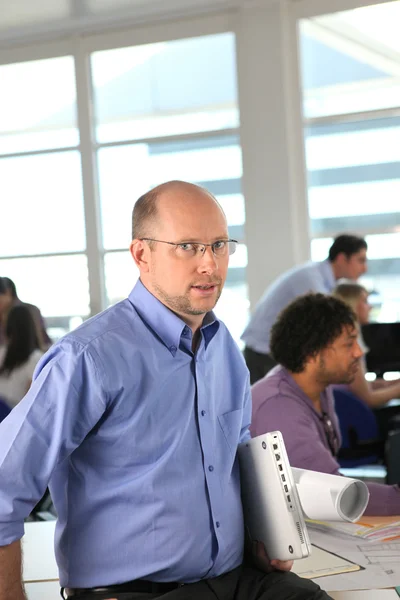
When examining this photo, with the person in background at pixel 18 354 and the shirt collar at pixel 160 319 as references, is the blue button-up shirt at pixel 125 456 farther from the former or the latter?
the person in background at pixel 18 354

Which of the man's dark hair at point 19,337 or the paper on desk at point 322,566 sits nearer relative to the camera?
the paper on desk at point 322,566

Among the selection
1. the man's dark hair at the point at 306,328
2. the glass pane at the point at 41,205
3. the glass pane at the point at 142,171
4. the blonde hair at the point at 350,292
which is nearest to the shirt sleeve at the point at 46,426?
the man's dark hair at the point at 306,328

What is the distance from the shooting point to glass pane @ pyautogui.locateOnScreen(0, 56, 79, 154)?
22.8ft

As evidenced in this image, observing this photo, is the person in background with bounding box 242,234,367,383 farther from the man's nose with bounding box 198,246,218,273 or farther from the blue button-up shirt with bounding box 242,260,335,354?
the man's nose with bounding box 198,246,218,273

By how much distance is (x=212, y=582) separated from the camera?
1465 mm

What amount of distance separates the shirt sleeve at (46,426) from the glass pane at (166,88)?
210 inches

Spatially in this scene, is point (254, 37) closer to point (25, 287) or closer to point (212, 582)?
point (25, 287)

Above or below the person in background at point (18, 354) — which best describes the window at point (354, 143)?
above

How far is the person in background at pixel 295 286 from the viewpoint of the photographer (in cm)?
471

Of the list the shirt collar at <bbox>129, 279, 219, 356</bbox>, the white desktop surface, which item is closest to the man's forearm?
the white desktop surface

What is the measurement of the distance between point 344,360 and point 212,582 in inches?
44.3

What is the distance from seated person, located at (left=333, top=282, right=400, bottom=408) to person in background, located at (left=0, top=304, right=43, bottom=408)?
1.64m

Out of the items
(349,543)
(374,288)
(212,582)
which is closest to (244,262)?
(374,288)

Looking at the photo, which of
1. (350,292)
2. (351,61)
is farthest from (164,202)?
Answer: (351,61)
